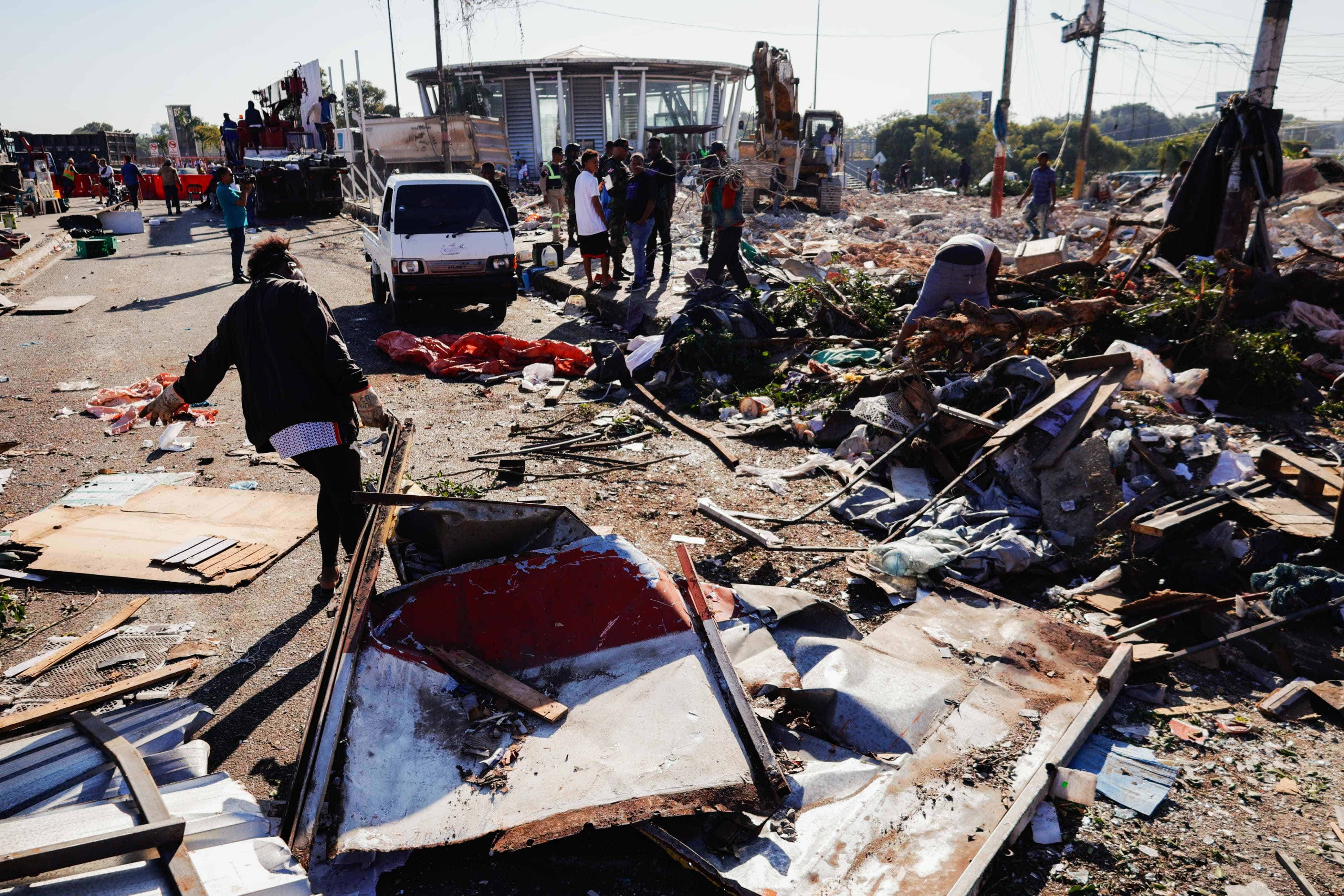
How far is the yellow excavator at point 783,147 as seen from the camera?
22.1 metres

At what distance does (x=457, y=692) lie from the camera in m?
3.21

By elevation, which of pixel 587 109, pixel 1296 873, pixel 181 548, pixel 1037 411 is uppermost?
pixel 587 109

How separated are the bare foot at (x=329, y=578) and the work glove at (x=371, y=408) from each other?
33.4 inches

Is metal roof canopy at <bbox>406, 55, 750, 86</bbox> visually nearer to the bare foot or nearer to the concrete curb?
the concrete curb

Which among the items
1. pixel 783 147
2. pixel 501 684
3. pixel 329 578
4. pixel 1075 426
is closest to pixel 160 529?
pixel 329 578

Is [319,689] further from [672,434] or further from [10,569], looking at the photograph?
[672,434]

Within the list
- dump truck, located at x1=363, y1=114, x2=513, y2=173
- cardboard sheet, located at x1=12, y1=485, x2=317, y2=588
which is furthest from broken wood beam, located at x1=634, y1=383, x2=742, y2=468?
dump truck, located at x1=363, y1=114, x2=513, y2=173

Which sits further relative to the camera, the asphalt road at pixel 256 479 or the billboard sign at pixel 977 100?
the billboard sign at pixel 977 100

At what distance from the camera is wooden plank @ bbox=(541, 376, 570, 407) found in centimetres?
816

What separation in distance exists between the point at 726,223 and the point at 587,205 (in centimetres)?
229

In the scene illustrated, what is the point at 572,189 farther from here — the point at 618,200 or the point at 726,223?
the point at 726,223

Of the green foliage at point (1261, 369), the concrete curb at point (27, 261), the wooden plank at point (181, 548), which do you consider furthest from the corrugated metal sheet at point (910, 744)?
the concrete curb at point (27, 261)

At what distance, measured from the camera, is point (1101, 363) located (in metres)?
5.99

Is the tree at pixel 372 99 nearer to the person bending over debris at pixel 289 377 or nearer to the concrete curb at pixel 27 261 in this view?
the concrete curb at pixel 27 261
